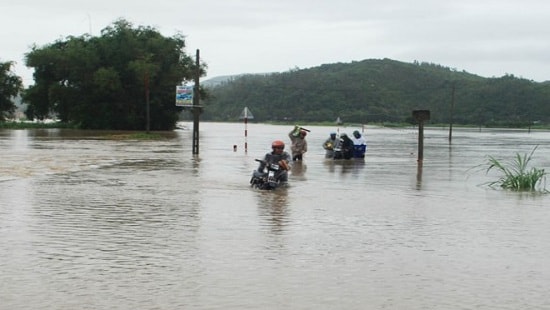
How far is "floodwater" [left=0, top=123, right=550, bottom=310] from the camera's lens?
21.9 feet

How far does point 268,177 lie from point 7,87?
2805 inches

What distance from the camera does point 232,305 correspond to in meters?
6.34

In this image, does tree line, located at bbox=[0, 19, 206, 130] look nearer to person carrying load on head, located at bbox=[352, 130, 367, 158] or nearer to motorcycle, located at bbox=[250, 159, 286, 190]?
person carrying load on head, located at bbox=[352, 130, 367, 158]

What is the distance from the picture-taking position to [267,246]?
926 centimetres

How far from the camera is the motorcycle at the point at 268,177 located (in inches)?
653

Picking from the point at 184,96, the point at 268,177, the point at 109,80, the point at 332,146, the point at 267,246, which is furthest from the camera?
the point at 109,80

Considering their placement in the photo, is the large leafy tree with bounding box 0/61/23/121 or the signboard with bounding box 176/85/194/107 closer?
the signboard with bounding box 176/85/194/107

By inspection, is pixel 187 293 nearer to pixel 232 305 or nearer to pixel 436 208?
pixel 232 305

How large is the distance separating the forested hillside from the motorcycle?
105 m

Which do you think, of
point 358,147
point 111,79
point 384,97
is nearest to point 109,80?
point 111,79

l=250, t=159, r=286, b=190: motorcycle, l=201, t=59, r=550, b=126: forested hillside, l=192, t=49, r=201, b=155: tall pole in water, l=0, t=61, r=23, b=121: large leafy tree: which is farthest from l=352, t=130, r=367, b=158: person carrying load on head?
l=201, t=59, r=550, b=126: forested hillside

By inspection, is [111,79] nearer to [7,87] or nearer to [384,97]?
[7,87]

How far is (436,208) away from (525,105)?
127m

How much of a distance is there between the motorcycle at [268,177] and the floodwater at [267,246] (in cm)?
42
